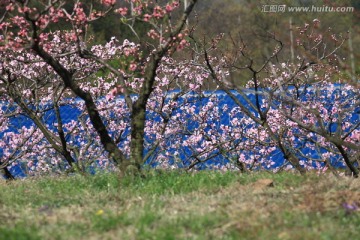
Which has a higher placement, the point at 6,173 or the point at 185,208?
the point at 6,173

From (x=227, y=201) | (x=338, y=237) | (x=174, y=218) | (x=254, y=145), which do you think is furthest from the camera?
(x=254, y=145)

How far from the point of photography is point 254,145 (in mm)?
12312

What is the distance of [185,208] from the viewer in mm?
5176

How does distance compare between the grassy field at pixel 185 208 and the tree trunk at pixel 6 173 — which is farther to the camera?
the tree trunk at pixel 6 173

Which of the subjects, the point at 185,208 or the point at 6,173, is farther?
the point at 6,173

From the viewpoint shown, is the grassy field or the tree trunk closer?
the grassy field

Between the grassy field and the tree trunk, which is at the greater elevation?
the tree trunk

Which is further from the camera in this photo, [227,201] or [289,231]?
[227,201]

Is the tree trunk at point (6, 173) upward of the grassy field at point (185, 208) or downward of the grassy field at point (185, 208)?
upward

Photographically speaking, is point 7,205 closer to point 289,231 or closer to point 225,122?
point 289,231

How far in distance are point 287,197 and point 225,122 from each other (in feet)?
25.4

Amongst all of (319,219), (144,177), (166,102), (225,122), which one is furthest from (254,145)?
(319,219)

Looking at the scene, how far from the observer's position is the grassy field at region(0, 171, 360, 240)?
441 centimetres

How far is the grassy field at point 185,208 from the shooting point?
14.5 ft
